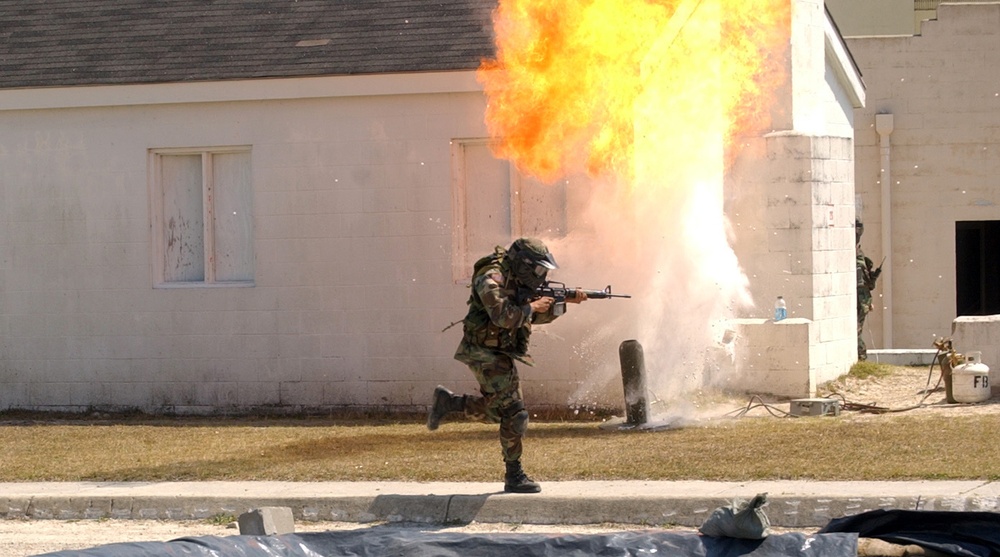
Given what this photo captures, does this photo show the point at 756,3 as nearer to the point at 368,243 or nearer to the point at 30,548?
the point at 368,243

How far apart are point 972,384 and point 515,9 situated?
19.3ft

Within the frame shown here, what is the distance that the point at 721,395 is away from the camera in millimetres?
13375

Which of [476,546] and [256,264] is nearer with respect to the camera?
[476,546]

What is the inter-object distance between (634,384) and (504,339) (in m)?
3.25

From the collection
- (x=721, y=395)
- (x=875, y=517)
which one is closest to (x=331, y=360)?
(x=721, y=395)

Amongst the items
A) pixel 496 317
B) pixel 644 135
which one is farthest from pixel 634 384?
pixel 496 317

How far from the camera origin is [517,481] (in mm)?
8844

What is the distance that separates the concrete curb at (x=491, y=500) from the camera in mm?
8141

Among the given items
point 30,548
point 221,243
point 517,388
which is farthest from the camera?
point 221,243

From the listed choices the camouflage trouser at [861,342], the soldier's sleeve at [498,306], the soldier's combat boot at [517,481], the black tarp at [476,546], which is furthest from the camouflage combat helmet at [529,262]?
the camouflage trouser at [861,342]

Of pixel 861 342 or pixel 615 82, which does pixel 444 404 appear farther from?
pixel 861 342

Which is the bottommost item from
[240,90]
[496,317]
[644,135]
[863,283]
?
[496,317]

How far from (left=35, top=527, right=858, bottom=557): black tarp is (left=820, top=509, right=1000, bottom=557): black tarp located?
29 centimetres

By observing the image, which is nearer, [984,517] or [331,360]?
[984,517]
